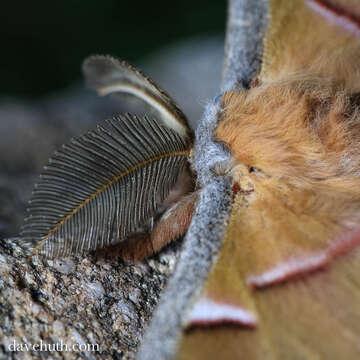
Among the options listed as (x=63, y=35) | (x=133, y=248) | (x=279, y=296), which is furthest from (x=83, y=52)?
(x=279, y=296)

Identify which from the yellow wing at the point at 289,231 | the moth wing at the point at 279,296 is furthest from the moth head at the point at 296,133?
the moth wing at the point at 279,296

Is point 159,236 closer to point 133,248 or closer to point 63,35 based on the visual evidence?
point 133,248

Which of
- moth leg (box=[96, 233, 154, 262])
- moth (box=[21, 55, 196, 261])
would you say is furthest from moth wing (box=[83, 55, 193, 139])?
moth leg (box=[96, 233, 154, 262])

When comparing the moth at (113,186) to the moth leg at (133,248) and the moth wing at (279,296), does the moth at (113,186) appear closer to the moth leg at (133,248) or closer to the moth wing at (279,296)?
the moth leg at (133,248)

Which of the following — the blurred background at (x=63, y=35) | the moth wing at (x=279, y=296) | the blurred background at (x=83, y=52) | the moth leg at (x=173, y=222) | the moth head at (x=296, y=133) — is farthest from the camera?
the blurred background at (x=63, y=35)

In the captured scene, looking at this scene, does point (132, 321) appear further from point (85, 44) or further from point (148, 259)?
point (85, 44)

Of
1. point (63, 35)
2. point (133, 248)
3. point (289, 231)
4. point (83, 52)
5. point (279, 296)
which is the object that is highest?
point (63, 35)
